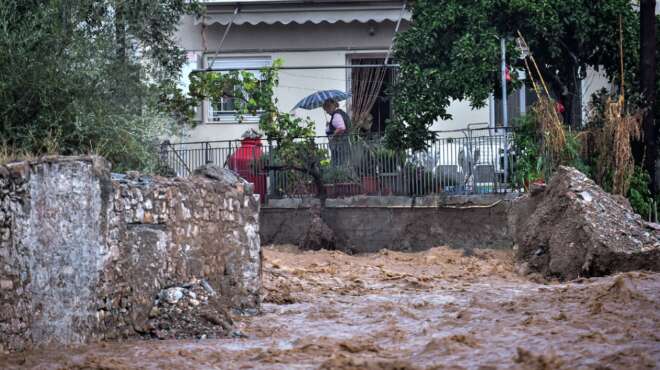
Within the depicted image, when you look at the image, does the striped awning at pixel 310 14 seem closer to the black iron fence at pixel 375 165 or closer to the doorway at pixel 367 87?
the doorway at pixel 367 87

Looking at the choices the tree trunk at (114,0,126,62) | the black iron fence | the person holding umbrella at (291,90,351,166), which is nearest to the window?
the person holding umbrella at (291,90,351,166)

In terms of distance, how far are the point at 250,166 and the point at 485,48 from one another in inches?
180

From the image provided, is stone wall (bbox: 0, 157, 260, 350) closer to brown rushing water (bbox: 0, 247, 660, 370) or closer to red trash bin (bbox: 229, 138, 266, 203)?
brown rushing water (bbox: 0, 247, 660, 370)

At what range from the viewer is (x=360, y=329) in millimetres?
9969

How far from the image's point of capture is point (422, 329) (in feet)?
31.9

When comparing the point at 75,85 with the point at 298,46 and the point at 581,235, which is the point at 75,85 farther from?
the point at 298,46

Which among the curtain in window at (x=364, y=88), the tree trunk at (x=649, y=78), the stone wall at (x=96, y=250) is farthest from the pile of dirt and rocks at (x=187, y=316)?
the curtain in window at (x=364, y=88)

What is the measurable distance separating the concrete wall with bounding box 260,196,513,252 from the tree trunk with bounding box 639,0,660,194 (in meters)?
2.46

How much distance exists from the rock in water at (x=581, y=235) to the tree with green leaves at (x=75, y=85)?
507cm

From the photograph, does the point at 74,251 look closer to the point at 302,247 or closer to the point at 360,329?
the point at 360,329

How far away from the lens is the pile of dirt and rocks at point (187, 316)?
31.8 feet

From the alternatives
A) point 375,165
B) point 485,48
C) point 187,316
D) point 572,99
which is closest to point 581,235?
point 485,48

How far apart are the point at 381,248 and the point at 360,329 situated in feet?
30.0

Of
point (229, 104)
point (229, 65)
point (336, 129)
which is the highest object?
point (229, 65)
